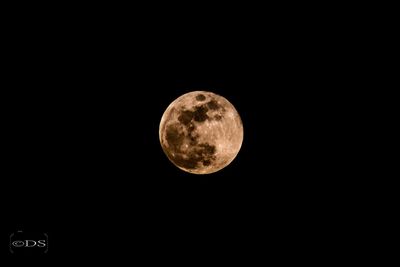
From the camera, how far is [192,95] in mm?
4941

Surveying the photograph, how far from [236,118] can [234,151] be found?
21.2 inches

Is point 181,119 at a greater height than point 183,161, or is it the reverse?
point 181,119

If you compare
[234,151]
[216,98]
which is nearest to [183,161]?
[234,151]

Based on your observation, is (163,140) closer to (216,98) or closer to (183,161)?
(183,161)

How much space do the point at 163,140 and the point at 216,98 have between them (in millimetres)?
1093

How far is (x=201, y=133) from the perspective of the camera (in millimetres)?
4578

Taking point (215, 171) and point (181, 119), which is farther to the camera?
point (215, 171)

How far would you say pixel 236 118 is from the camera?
196 inches

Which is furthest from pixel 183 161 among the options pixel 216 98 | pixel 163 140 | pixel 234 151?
pixel 216 98

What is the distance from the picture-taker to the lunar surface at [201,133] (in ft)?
15.1

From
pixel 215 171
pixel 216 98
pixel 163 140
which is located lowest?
pixel 215 171

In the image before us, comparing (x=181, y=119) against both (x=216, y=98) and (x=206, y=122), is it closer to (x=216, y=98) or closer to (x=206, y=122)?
(x=206, y=122)

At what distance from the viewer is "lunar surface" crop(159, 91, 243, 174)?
4.61 m

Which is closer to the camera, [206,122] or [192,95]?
[206,122]
